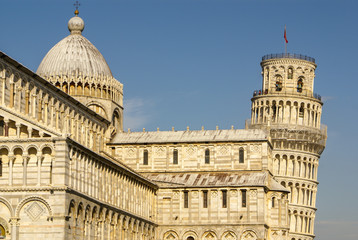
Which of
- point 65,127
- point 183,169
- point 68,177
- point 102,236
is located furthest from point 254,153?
point 68,177

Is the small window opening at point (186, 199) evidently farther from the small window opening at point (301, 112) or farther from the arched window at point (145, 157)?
the small window opening at point (301, 112)

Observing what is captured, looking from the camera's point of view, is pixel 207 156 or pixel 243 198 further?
pixel 207 156

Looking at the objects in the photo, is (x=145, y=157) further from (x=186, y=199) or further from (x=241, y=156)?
(x=241, y=156)

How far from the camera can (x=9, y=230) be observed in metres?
66.4

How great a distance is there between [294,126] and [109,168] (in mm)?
53600

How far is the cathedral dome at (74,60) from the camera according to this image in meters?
104

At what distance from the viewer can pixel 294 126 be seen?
12950cm

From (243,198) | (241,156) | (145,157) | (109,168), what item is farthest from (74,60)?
(109,168)

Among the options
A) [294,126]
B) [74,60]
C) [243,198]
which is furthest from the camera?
[294,126]

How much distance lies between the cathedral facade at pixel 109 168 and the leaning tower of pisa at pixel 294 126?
0.33 metres

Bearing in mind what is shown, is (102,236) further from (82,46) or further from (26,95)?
(82,46)

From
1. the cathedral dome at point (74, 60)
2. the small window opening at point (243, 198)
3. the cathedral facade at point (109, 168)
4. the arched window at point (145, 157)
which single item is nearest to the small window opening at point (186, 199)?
the cathedral facade at point (109, 168)

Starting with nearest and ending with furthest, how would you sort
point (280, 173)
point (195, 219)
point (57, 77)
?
1. point (195, 219)
2. point (57, 77)
3. point (280, 173)

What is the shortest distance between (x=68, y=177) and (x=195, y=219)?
30.6 meters
